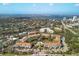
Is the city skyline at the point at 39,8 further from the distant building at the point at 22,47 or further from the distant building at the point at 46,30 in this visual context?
the distant building at the point at 22,47

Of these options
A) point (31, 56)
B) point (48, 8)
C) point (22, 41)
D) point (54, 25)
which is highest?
point (48, 8)

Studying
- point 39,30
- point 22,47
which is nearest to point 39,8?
point 39,30

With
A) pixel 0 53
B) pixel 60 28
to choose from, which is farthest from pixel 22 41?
pixel 60 28

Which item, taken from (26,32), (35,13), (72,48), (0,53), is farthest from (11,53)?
(72,48)

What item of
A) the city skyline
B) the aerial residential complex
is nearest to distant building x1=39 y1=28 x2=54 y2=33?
the aerial residential complex

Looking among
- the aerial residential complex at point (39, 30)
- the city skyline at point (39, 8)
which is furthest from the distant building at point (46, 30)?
the city skyline at point (39, 8)

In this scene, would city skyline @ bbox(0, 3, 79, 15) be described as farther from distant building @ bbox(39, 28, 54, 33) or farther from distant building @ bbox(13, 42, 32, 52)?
distant building @ bbox(13, 42, 32, 52)

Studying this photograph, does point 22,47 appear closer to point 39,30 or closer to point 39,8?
point 39,30

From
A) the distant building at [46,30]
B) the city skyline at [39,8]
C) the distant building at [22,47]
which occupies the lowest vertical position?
the distant building at [22,47]

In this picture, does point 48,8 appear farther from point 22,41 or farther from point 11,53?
point 11,53

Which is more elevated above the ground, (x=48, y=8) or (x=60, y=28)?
(x=48, y=8)
